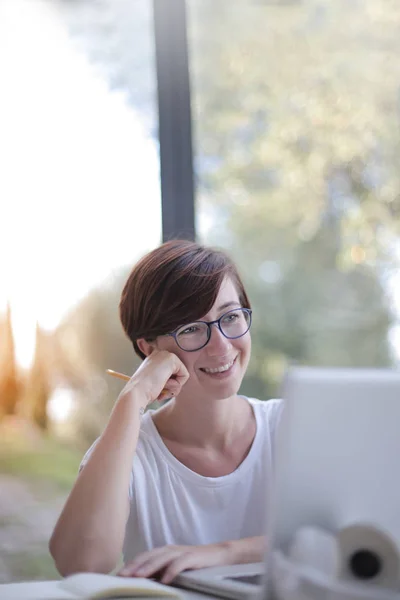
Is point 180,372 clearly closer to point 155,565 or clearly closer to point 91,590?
point 155,565

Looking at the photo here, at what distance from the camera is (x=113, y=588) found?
3.27 ft

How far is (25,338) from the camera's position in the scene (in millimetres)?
3012

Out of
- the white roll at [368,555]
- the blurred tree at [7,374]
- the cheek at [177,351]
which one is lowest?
the blurred tree at [7,374]

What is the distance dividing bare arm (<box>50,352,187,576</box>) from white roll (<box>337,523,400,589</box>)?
533 mm

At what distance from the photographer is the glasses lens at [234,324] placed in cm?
159

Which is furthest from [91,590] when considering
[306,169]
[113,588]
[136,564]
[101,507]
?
[306,169]

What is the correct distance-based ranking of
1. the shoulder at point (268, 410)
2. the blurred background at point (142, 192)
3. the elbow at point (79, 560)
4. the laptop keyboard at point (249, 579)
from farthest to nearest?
the blurred background at point (142, 192), the shoulder at point (268, 410), the elbow at point (79, 560), the laptop keyboard at point (249, 579)

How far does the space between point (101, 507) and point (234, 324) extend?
0.51 meters

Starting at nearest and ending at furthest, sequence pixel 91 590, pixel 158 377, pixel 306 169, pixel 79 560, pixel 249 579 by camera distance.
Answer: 1. pixel 91 590
2. pixel 249 579
3. pixel 79 560
4. pixel 158 377
5. pixel 306 169

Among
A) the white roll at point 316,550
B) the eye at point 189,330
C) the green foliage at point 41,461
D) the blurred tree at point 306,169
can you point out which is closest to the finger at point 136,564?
the white roll at point 316,550

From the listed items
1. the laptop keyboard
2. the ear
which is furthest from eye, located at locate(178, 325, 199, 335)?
the laptop keyboard

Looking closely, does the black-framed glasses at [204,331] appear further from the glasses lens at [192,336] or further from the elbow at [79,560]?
the elbow at [79,560]

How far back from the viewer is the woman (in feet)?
5.08

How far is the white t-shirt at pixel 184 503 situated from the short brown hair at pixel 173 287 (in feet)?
0.85
